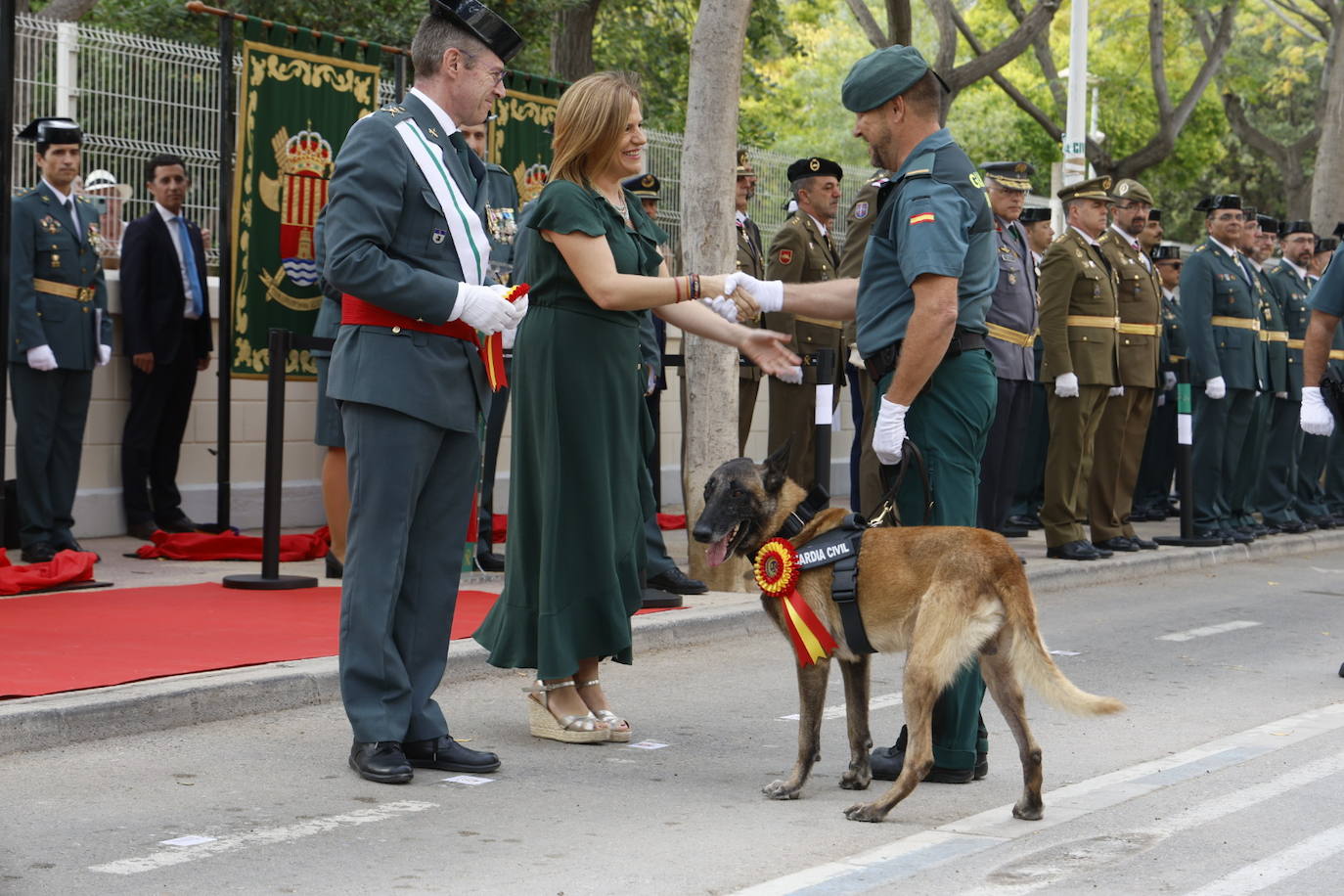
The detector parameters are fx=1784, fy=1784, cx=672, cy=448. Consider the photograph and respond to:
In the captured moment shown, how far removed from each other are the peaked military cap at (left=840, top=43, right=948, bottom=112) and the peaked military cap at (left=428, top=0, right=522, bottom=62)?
1.09 metres

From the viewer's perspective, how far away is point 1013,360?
11.9 metres

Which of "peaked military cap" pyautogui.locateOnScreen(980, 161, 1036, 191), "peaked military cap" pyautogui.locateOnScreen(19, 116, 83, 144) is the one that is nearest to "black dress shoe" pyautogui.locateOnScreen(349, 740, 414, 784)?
"peaked military cap" pyautogui.locateOnScreen(19, 116, 83, 144)

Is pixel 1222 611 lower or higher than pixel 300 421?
lower

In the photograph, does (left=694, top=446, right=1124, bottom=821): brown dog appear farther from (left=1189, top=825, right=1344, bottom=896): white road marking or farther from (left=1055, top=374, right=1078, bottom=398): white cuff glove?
(left=1055, top=374, right=1078, bottom=398): white cuff glove

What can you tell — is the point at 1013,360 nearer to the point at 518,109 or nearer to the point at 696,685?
the point at 518,109

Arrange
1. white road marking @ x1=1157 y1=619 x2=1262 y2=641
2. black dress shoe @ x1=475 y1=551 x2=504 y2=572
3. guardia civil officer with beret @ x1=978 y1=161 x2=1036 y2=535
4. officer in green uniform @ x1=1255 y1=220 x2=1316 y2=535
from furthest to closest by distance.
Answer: officer in green uniform @ x1=1255 y1=220 x2=1316 y2=535 → guardia civil officer with beret @ x1=978 y1=161 x2=1036 y2=535 → black dress shoe @ x1=475 y1=551 x2=504 y2=572 → white road marking @ x1=1157 y1=619 x2=1262 y2=641

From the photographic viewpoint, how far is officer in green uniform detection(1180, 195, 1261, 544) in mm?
13852

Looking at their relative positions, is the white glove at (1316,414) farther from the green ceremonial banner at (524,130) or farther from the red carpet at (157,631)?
the green ceremonial banner at (524,130)

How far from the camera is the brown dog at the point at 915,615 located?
5121mm

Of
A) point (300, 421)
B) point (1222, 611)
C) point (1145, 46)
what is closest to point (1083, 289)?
point (1222, 611)

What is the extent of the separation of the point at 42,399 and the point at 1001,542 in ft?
22.0

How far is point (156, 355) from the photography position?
11359 mm

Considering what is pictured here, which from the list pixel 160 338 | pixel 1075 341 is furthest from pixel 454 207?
pixel 1075 341

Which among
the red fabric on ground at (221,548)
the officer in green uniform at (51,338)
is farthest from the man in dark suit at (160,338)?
the officer in green uniform at (51,338)
